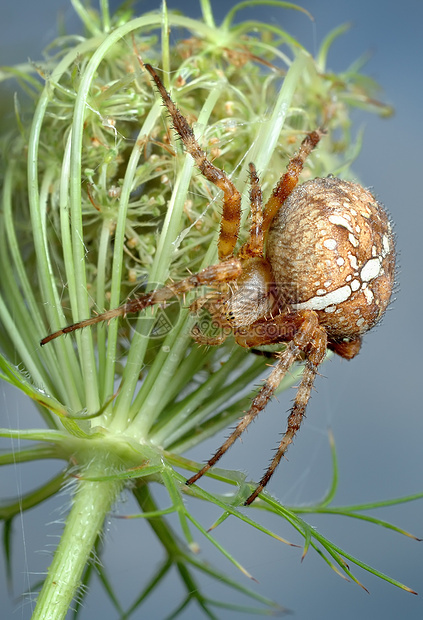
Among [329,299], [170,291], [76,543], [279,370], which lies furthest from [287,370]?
[76,543]

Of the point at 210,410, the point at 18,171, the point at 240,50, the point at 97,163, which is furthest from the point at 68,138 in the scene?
the point at 210,410

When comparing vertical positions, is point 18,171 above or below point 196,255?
above

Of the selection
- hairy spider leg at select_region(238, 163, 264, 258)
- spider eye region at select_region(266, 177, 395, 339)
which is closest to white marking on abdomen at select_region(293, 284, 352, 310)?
spider eye region at select_region(266, 177, 395, 339)

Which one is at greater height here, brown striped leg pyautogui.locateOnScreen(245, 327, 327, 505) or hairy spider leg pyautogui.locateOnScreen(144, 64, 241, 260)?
hairy spider leg pyautogui.locateOnScreen(144, 64, 241, 260)

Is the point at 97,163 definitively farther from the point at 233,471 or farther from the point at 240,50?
the point at 233,471

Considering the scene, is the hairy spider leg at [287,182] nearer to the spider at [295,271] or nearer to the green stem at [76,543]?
the spider at [295,271]

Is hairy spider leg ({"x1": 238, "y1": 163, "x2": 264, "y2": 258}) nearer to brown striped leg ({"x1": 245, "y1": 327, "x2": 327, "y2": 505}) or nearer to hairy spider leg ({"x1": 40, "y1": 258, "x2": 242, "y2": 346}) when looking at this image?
hairy spider leg ({"x1": 40, "y1": 258, "x2": 242, "y2": 346})

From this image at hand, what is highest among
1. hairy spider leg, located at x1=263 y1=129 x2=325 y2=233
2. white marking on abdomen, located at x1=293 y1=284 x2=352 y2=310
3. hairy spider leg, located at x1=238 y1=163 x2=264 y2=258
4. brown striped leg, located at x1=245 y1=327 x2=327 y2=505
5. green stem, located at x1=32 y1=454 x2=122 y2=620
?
hairy spider leg, located at x1=263 y1=129 x2=325 y2=233
